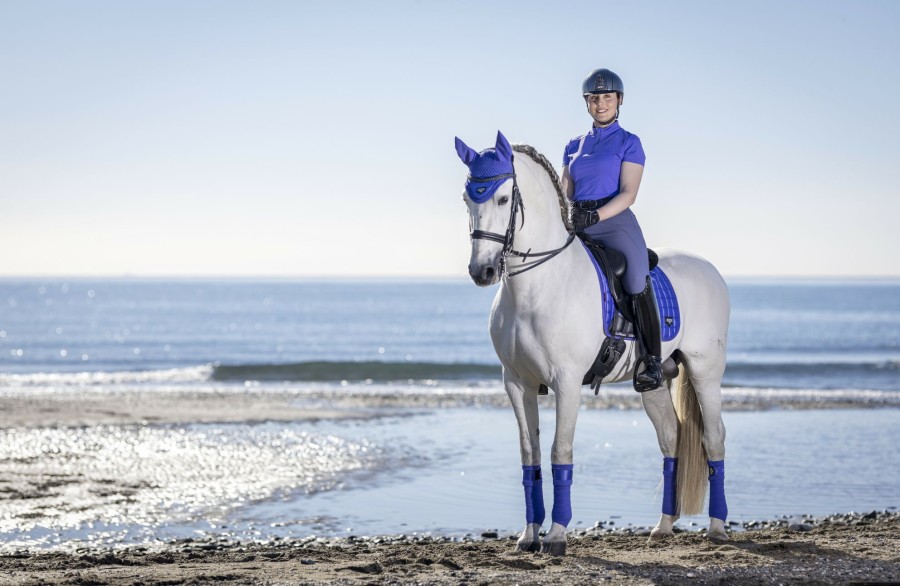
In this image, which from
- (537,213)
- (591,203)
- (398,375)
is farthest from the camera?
(398,375)

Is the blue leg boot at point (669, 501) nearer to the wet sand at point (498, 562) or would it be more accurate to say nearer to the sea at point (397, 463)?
the wet sand at point (498, 562)

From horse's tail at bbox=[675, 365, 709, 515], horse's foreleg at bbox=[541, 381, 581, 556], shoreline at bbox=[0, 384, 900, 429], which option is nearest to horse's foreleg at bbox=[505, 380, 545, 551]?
horse's foreleg at bbox=[541, 381, 581, 556]

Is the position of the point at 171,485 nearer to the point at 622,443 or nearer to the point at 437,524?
the point at 437,524

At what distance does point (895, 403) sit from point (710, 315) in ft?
45.3

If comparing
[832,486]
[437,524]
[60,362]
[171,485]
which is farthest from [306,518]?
[60,362]

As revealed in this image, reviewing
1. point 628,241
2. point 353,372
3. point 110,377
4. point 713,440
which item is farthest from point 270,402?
point 628,241

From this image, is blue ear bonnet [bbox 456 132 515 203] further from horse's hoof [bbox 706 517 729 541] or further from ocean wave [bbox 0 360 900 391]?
ocean wave [bbox 0 360 900 391]

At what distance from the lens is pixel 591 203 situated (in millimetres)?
6086

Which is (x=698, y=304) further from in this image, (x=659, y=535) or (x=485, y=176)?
(x=485, y=176)

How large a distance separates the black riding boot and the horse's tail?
0.76 meters

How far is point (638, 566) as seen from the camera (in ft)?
18.5

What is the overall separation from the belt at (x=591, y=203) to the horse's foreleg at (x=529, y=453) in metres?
1.20

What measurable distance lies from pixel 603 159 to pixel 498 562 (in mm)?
2593

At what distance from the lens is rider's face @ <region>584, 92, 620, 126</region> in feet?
20.2
